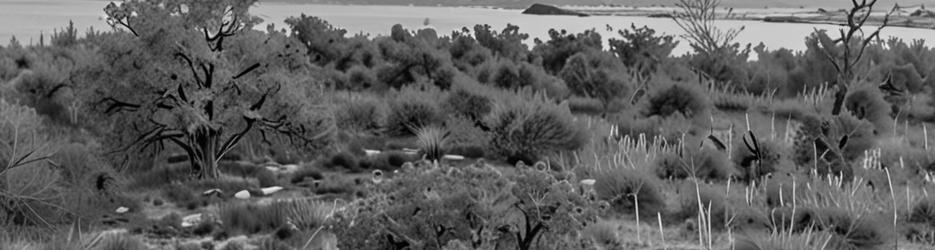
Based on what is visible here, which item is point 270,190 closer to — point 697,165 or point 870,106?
point 697,165

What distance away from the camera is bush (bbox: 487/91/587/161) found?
8.88 m

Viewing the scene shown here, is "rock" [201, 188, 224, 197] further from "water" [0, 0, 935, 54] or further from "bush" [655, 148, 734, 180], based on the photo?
"water" [0, 0, 935, 54]

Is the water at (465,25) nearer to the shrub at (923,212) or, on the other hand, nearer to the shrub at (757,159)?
the shrub at (757,159)

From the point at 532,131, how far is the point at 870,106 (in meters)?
3.96

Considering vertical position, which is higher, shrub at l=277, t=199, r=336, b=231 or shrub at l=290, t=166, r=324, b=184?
shrub at l=277, t=199, r=336, b=231

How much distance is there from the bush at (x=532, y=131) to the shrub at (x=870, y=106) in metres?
3.40

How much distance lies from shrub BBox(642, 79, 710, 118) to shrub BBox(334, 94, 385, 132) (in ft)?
9.86

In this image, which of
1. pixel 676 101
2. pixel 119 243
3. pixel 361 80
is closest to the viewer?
pixel 119 243

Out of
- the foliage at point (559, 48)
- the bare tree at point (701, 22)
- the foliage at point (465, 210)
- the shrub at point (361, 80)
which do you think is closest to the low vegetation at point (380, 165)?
the foliage at point (465, 210)

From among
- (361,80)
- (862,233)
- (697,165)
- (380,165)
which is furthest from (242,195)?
(361,80)

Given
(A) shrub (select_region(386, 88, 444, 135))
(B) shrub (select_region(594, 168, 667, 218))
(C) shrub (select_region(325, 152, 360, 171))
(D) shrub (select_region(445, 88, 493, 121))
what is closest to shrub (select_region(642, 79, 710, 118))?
(D) shrub (select_region(445, 88, 493, 121))

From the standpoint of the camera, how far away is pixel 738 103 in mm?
13266

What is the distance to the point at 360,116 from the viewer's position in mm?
10898

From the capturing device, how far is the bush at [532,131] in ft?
29.1
